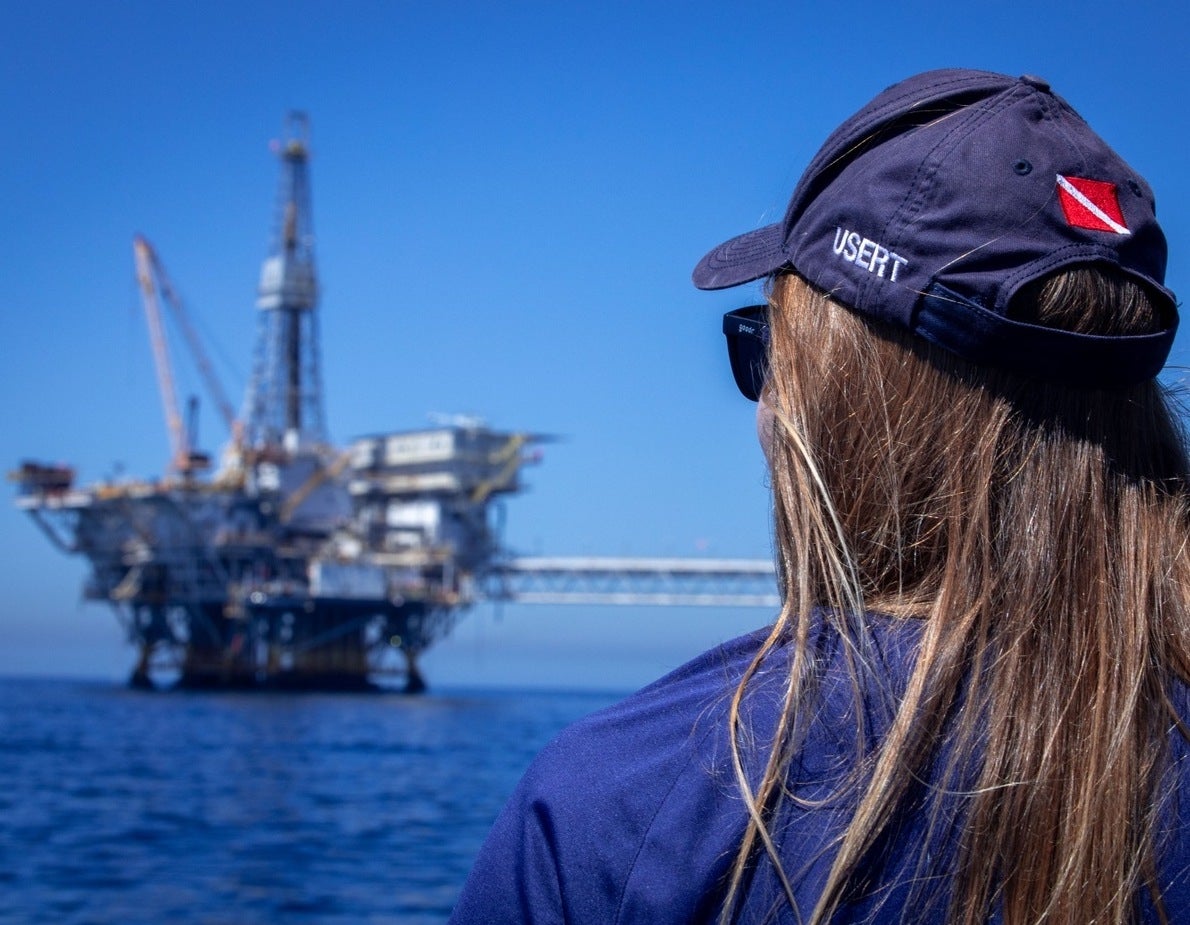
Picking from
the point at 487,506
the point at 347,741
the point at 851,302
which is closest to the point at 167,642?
the point at 487,506

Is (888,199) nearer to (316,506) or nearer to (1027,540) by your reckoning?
(1027,540)

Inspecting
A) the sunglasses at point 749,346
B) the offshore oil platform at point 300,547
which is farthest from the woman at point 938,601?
the offshore oil platform at point 300,547

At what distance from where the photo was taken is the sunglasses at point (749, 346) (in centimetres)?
154

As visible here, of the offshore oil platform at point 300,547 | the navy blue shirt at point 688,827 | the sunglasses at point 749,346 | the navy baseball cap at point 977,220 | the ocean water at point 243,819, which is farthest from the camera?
the offshore oil platform at point 300,547

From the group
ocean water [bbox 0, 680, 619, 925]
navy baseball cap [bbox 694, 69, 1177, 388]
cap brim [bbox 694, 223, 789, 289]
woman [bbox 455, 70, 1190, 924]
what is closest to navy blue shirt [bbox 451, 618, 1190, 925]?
woman [bbox 455, 70, 1190, 924]

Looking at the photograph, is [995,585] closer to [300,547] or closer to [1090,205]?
[1090,205]

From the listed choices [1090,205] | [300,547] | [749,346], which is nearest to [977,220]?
[1090,205]

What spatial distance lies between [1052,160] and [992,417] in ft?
0.83

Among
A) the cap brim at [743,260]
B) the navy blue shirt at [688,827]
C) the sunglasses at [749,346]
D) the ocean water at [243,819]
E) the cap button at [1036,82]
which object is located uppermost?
the cap button at [1036,82]

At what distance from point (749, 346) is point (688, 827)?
64cm

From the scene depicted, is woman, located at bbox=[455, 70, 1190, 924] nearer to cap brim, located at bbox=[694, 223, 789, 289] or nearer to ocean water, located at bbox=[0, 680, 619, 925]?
cap brim, located at bbox=[694, 223, 789, 289]

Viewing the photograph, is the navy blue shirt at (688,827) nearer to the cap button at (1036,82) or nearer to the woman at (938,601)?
the woman at (938,601)

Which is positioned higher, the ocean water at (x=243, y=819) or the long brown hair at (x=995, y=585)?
the long brown hair at (x=995, y=585)

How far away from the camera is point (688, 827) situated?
1142 mm
